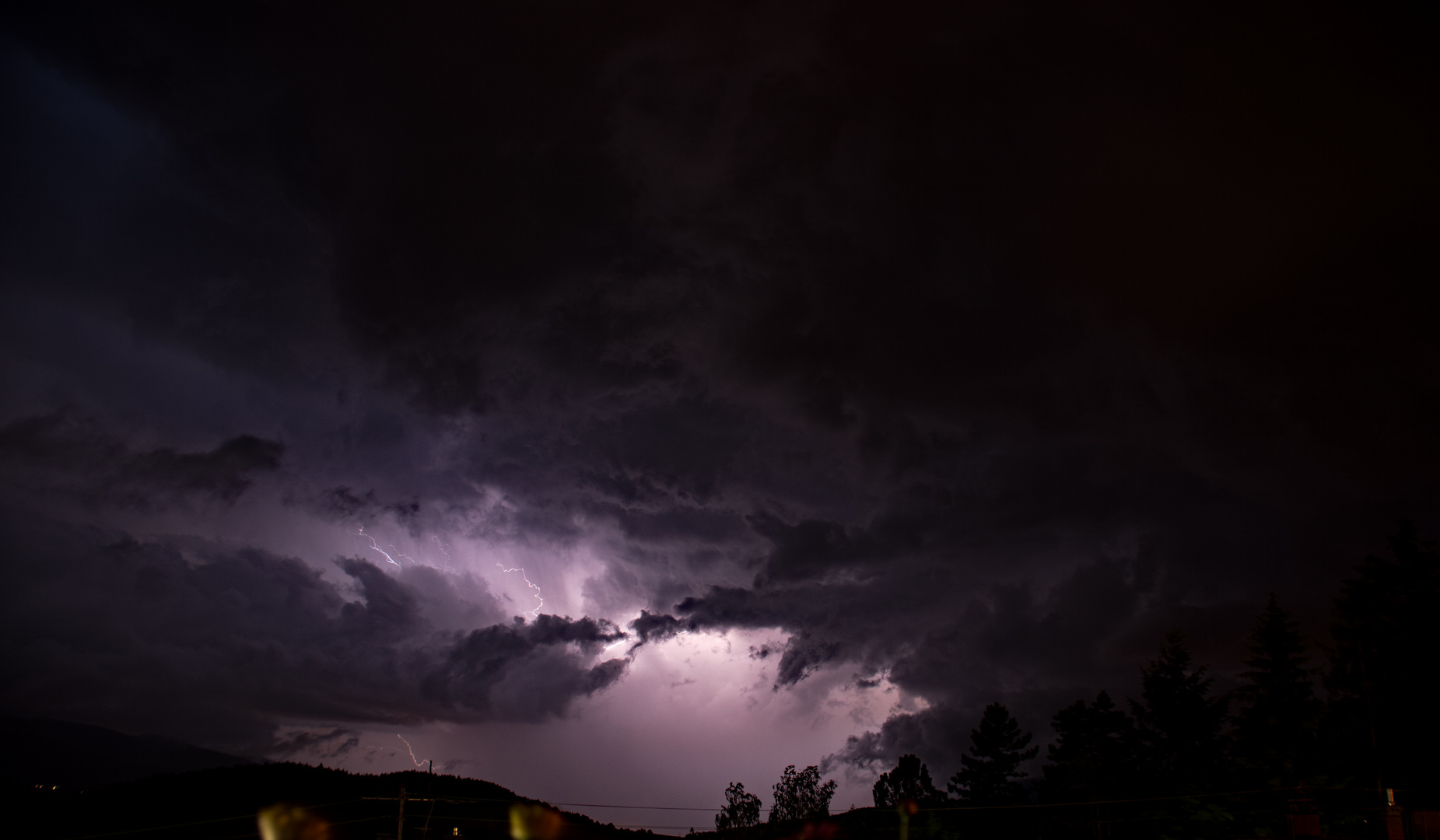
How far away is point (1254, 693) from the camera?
2467 inches

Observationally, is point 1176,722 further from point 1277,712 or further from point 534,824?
point 534,824

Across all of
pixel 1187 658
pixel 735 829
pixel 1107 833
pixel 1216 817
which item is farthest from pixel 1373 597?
pixel 735 829

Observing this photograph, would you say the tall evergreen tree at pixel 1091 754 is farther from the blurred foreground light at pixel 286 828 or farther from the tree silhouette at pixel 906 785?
the blurred foreground light at pixel 286 828

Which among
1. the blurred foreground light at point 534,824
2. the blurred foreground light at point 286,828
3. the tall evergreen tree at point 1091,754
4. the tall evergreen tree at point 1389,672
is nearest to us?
the blurred foreground light at point 534,824

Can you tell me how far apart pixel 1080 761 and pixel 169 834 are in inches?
3757

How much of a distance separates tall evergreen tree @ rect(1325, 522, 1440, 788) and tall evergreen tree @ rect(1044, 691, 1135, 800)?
21.0 m

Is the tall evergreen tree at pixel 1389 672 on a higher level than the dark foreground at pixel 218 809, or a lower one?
higher

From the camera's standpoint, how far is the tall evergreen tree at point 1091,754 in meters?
76.6

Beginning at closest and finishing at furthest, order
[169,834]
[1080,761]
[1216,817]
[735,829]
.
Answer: [1216,817]
[1080,761]
[169,834]
[735,829]

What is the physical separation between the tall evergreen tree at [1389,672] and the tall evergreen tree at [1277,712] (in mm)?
1578

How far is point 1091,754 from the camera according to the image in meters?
80.8

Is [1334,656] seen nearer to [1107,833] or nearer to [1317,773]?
[1317,773]

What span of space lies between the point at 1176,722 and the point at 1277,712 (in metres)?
13.8

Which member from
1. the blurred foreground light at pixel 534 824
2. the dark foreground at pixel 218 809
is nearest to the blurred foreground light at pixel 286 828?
the blurred foreground light at pixel 534 824
